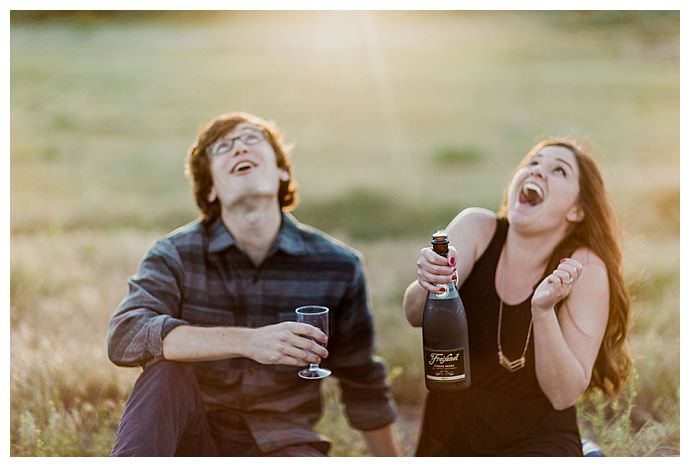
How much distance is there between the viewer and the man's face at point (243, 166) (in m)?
3.29

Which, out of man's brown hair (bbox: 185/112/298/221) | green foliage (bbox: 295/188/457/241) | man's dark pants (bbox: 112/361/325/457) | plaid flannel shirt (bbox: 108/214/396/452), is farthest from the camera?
green foliage (bbox: 295/188/457/241)

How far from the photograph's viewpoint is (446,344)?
2936mm

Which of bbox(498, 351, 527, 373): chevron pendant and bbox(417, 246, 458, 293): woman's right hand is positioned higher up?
bbox(417, 246, 458, 293): woman's right hand

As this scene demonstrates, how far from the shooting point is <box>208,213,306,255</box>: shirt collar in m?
3.35

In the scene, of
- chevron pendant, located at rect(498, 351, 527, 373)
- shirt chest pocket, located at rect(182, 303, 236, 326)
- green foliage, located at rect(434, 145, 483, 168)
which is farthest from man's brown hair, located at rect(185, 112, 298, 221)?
green foliage, located at rect(434, 145, 483, 168)

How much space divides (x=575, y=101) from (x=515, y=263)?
6.90 metres

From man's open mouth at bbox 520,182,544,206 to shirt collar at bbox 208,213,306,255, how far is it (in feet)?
3.03

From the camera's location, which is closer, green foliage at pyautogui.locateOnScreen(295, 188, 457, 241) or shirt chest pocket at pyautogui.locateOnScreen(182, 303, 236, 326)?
shirt chest pocket at pyautogui.locateOnScreen(182, 303, 236, 326)

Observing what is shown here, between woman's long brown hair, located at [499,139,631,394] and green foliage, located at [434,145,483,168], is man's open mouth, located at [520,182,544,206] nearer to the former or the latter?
woman's long brown hair, located at [499,139,631,394]

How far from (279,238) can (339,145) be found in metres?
6.12

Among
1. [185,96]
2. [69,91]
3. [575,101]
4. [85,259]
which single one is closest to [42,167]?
[69,91]

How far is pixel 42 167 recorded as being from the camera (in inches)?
263

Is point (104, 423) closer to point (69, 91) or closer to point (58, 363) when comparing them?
point (58, 363)

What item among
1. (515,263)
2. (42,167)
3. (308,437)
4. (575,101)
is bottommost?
(308,437)
